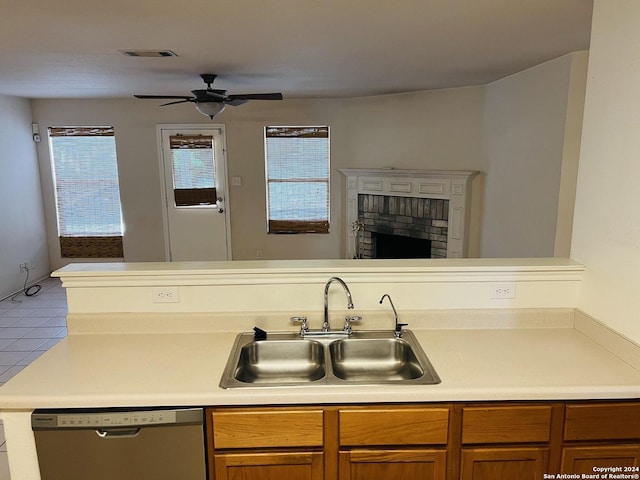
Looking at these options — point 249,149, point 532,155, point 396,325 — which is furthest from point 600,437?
point 249,149

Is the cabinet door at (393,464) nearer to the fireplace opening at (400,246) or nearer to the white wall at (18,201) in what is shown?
the fireplace opening at (400,246)

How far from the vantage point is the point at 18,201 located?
222 inches

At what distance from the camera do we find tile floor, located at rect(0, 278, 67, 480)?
3.72 meters

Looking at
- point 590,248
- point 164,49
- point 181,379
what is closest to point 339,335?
point 181,379

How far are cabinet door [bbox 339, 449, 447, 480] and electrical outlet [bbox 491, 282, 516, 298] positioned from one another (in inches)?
30.8

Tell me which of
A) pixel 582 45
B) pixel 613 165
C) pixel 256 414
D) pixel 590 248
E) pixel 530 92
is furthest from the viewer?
pixel 530 92

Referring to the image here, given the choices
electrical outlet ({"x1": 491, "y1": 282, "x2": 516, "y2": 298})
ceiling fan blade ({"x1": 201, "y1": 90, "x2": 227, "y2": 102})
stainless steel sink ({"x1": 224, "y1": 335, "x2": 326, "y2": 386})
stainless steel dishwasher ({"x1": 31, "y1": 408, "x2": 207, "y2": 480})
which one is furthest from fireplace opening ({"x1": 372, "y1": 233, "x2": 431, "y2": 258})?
stainless steel dishwasher ({"x1": 31, "y1": 408, "x2": 207, "y2": 480})

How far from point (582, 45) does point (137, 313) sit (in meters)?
3.20

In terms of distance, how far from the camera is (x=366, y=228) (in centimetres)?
595

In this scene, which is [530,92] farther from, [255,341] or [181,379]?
[181,379]

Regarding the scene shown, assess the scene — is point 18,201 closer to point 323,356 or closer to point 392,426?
point 323,356

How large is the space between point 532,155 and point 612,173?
2190 millimetres

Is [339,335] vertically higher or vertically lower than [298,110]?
lower

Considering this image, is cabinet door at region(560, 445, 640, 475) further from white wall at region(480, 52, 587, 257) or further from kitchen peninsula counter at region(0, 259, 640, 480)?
white wall at region(480, 52, 587, 257)
